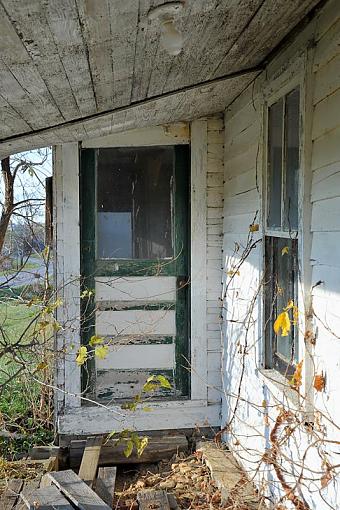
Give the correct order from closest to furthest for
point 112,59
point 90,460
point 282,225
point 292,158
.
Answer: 1. point 112,59
2. point 292,158
3. point 282,225
4. point 90,460

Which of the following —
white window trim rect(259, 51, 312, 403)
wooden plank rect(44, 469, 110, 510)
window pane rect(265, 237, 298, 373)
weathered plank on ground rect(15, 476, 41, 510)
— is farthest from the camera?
weathered plank on ground rect(15, 476, 41, 510)

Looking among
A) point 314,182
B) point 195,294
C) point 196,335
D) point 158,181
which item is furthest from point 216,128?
point 314,182

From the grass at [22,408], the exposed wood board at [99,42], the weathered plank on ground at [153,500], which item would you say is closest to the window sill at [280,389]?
the weathered plank on ground at [153,500]

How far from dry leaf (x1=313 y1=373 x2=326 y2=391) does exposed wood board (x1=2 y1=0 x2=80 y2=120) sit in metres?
1.84

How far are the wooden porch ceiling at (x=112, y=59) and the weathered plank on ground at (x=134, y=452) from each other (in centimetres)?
253

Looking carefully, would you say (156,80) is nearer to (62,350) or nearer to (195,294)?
(195,294)

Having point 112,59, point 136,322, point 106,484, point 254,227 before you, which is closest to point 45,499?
point 106,484

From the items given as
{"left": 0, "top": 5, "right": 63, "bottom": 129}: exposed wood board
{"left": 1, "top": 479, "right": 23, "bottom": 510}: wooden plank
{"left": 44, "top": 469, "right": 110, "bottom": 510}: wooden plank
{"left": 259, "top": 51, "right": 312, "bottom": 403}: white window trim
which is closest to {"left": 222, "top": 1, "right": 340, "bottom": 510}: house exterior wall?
{"left": 259, "top": 51, "right": 312, "bottom": 403}: white window trim

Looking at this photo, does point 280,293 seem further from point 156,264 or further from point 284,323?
point 156,264

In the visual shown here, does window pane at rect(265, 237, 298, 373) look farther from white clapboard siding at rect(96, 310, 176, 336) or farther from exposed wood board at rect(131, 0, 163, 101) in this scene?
white clapboard siding at rect(96, 310, 176, 336)

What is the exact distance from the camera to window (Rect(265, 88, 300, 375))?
2.90 meters

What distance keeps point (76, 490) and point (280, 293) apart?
1856mm

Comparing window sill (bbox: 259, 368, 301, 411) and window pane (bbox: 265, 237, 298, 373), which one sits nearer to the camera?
window sill (bbox: 259, 368, 301, 411)

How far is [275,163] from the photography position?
3.25 metres
